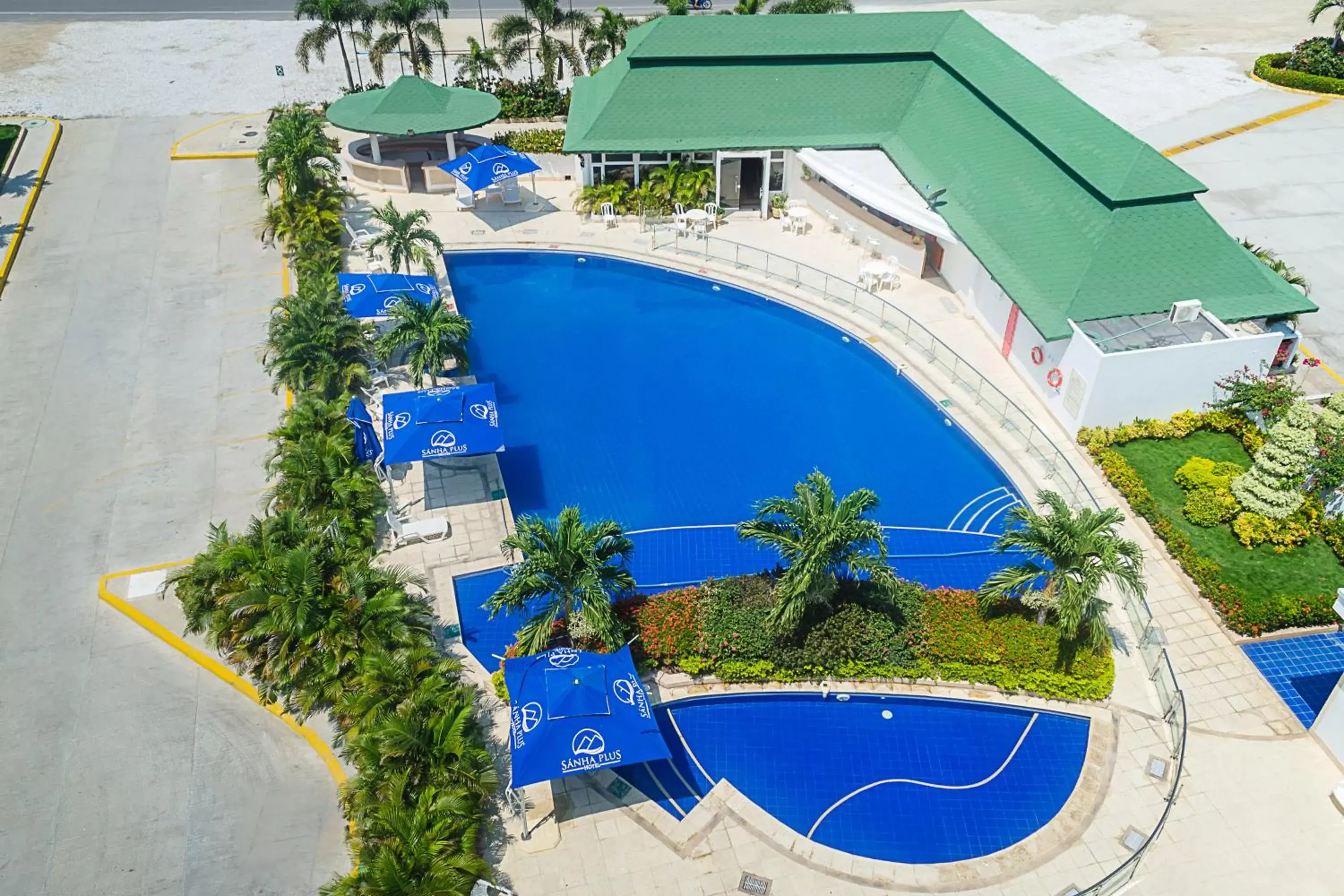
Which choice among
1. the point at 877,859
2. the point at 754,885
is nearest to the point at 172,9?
the point at 754,885

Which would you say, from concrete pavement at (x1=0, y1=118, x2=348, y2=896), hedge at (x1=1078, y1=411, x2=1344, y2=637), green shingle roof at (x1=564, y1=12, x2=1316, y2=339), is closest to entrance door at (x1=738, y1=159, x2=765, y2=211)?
green shingle roof at (x1=564, y1=12, x2=1316, y2=339)

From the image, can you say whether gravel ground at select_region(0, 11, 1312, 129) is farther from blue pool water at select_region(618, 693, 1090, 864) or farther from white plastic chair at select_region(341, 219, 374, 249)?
blue pool water at select_region(618, 693, 1090, 864)

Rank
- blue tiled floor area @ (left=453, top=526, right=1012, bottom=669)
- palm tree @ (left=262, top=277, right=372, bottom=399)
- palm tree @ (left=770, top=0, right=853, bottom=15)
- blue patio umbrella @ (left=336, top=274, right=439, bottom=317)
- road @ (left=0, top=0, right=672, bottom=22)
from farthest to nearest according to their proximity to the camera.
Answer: road @ (left=0, top=0, right=672, bottom=22) → palm tree @ (left=770, top=0, right=853, bottom=15) → blue patio umbrella @ (left=336, top=274, right=439, bottom=317) → palm tree @ (left=262, top=277, right=372, bottom=399) → blue tiled floor area @ (left=453, top=526, right=1012, bottom=669)

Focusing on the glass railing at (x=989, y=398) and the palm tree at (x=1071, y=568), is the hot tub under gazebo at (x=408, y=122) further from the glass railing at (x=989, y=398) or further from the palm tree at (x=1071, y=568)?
the palm tree at (x=1071, y=568)

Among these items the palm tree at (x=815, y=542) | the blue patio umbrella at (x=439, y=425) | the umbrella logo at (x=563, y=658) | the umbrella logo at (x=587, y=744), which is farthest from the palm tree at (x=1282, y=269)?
the umbrella logo at (x=587, y=744)

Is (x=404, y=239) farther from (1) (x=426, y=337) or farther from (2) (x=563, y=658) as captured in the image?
(2) (x=563, y=658)

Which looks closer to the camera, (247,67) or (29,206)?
(29,206)
